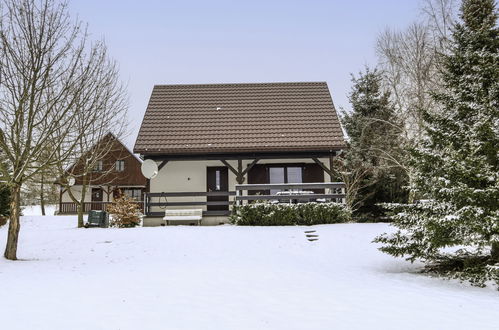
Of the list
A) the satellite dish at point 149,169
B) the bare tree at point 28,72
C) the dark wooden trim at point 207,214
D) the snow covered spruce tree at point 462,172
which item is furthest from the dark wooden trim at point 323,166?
the bare tree at point 28,72

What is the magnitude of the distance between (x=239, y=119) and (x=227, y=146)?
2454 millimetres

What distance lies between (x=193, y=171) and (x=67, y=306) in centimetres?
1210

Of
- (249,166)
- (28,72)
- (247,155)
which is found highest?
(28,72)

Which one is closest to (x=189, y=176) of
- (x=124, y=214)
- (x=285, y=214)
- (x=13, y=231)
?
(x=124, y=214)

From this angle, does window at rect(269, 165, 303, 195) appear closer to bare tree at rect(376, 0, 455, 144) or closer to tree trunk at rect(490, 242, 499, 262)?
bare tree at rect(376, 0, 455, 144)

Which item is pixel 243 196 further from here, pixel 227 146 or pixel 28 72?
pixel 28 72

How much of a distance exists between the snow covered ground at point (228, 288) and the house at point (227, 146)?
5.36 meters

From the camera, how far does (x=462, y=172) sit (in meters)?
6.65

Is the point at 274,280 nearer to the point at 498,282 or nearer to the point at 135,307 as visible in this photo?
the point at 135,307

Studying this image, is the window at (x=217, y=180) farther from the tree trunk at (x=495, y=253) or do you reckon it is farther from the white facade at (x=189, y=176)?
the tree trunk at (x=495, y=253)

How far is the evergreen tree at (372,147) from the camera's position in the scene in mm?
19266

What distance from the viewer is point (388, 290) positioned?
6512 mm

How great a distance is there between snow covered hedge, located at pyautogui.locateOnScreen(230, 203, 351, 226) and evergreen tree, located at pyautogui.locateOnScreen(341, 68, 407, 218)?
17.6ft

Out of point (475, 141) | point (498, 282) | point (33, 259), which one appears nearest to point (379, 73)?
point (475, 141)
